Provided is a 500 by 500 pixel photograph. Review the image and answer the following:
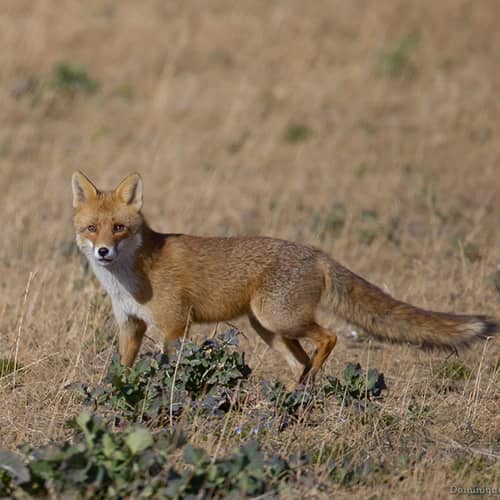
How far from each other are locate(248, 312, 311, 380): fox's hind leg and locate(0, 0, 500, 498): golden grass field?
23cm

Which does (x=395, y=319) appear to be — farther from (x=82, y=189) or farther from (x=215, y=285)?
(x=82, y=189)

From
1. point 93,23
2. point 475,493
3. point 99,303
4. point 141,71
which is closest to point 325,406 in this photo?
point 475,493

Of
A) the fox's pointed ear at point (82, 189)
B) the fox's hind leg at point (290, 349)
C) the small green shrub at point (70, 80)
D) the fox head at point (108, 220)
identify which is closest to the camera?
the fox head at point (108, 220)

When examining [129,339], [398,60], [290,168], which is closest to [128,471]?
[129,339]

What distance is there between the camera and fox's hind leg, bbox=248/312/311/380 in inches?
274

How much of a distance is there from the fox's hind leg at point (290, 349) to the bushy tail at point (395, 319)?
505 millimetres

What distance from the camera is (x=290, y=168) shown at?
43.3 feet

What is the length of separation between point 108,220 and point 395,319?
2.21 meters

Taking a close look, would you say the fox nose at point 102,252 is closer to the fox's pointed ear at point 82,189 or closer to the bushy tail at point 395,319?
the fox's pointed ear at point 82,189

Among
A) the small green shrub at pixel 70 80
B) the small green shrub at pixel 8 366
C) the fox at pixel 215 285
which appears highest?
the small green shrub at pixel 70 80

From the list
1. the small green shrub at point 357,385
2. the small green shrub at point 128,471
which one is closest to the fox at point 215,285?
the small green shrub at point 357,385

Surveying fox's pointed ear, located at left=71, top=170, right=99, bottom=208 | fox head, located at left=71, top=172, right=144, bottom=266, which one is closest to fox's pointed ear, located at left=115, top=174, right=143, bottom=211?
fox head, located at left=71, top=172, right=144, bottom=266

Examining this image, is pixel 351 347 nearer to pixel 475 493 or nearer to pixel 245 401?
pixel 245 401

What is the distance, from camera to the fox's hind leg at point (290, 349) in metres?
6.97
